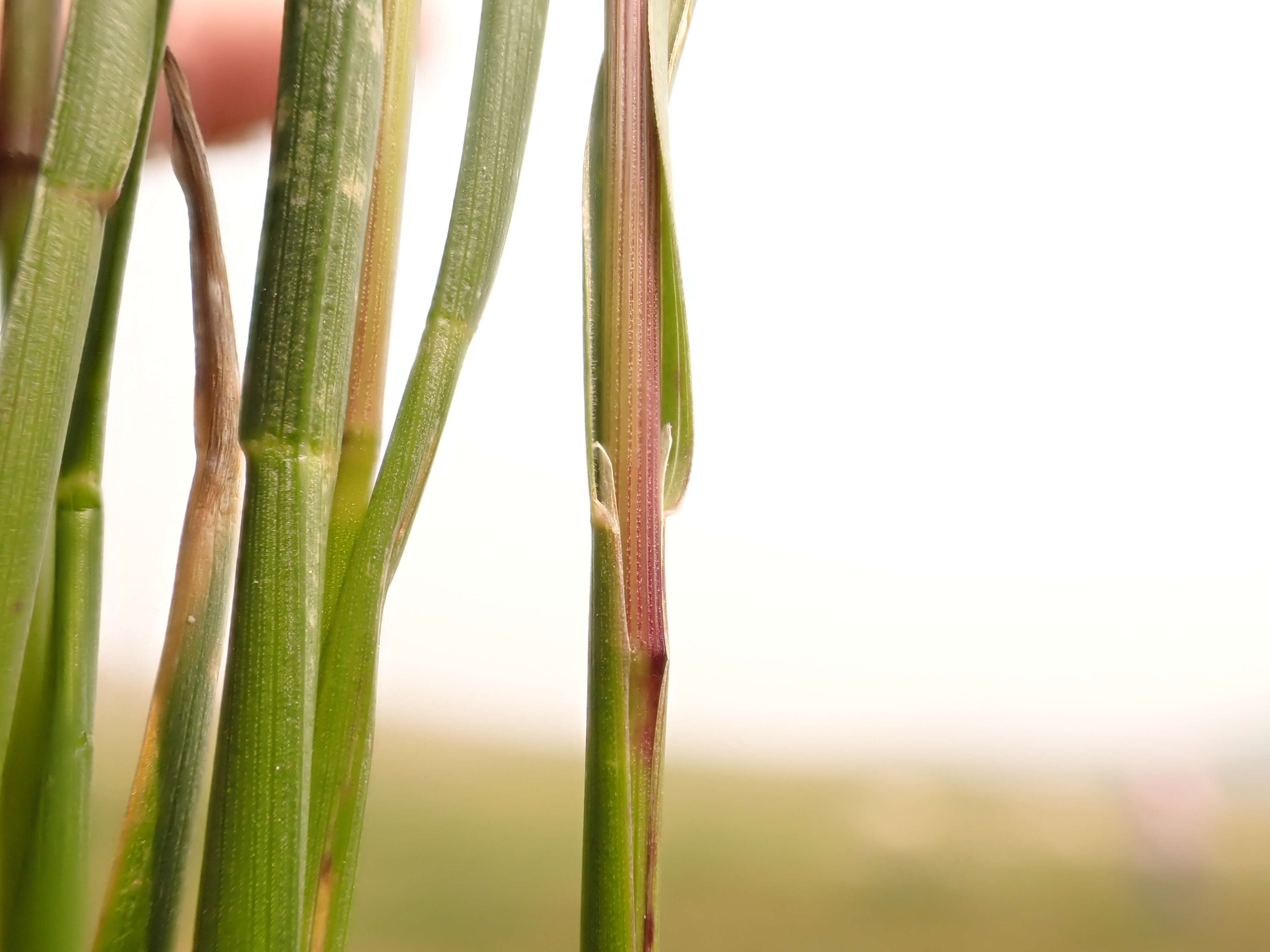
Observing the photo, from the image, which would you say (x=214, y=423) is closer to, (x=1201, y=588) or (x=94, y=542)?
(x=94, y=542)

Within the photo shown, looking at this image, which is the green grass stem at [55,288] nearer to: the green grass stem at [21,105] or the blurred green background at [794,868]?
the green grass stem at [21,105]

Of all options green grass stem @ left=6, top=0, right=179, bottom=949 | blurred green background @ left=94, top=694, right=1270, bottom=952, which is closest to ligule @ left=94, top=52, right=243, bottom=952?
green grass stem @ left=6, top=0, right=179, bottom=949

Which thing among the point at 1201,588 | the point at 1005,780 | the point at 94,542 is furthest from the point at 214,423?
the point at 1201,588

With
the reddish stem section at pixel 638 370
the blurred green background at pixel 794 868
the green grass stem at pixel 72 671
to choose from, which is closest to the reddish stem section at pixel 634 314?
the reddish stem section at pixel 638 370

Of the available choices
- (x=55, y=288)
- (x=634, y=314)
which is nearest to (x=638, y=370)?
(x=634, y=314)

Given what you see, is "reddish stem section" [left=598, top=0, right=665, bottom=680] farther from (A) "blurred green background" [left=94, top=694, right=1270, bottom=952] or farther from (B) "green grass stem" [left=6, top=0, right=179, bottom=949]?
(A) "blurred green background" [left=94, top=694, right=1270, bottom=952]

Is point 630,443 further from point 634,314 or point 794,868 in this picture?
point 794,868
